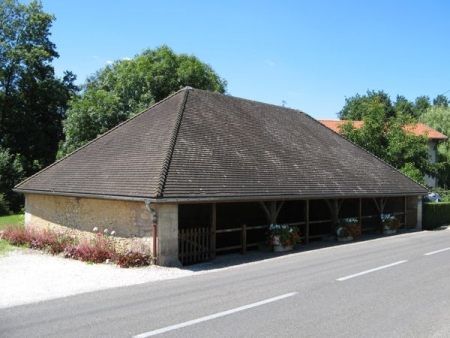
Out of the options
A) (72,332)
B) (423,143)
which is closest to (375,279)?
(72,332)

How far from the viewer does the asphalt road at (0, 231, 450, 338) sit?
20.6ft

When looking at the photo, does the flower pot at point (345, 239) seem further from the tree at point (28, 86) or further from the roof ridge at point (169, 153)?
the tree at point (28, 86)

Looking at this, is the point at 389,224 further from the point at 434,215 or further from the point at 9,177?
the point at 9,177

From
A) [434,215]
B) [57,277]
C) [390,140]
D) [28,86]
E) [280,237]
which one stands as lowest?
[57,277]

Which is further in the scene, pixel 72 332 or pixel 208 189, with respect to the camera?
pixel 208 189

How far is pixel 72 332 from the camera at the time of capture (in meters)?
6.22

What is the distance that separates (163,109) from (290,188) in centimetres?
634

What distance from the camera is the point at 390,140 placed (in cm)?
3300

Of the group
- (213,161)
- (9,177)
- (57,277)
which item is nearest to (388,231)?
(213,161)

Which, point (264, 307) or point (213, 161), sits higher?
point (213, 161)

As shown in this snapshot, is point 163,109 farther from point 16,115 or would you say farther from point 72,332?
point 16,115

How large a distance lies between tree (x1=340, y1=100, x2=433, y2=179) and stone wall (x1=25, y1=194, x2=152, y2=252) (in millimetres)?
23357

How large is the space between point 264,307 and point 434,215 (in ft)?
70.7

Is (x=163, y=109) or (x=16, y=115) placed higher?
(x=16, y=115)
